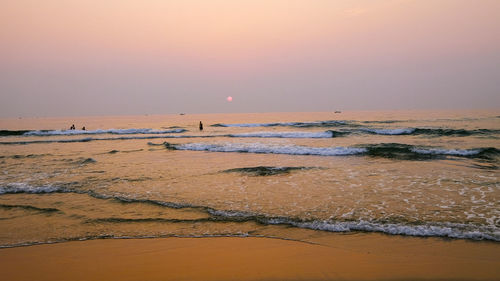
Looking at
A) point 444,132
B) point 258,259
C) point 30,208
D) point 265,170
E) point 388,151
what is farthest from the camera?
point 444,132

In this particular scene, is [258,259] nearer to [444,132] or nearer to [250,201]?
[250,201]

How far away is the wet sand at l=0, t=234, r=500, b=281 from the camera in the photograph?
14.6 ft

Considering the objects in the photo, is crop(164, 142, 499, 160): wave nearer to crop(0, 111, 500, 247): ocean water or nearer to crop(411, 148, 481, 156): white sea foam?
crop(411, 148, 481, 156): white sea foam

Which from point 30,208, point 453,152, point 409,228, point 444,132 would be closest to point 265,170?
point 409,228

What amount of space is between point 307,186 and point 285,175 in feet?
7.14

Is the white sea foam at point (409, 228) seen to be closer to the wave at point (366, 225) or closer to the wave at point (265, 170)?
the wave at point (366, 225)

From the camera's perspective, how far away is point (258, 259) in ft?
16.2

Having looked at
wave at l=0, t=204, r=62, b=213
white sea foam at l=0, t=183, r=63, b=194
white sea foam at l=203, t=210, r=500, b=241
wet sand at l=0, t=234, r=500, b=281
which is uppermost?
white sea foam at l=0, t=183, r=63, b=194

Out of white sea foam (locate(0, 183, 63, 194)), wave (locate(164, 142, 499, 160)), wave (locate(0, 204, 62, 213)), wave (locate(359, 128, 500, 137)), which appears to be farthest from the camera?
wave (locate(359, 128, 500, 137))

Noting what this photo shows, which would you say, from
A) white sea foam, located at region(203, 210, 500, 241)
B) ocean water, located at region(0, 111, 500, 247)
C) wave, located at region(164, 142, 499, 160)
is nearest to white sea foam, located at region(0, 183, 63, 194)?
ocean water, located at region(0, 111, 500, 247)

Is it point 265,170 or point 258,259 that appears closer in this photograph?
point 258,259

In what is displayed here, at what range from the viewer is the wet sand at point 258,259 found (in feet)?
14.6

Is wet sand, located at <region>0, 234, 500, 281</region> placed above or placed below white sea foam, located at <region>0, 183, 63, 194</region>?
below

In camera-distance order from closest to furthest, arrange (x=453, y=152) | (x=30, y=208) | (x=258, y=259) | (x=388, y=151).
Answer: (x=258, y=259)
(x=30, y=208)
(x=453, y=152)
(x=388, y=151)
